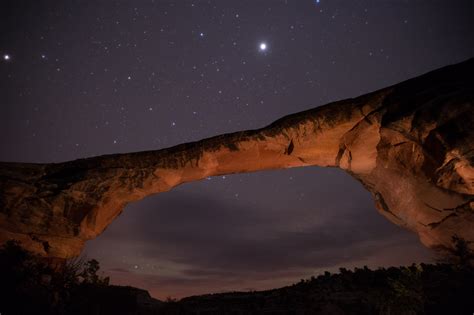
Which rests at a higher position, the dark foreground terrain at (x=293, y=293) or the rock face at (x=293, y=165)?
the rock face at (x=293, y=165)

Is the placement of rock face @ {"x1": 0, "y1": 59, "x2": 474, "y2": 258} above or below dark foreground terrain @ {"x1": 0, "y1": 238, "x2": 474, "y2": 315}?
above

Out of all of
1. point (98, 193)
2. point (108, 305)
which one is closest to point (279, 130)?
point (98, 193)

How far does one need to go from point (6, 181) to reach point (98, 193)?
2944mm

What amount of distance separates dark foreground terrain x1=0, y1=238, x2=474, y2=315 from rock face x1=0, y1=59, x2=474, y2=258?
3.24 feet

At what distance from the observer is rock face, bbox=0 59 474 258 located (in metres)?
8.49

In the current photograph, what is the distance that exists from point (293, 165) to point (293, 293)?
10517 millimetres

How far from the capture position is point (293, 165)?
11.1m

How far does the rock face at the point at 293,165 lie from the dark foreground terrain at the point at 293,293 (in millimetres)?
989

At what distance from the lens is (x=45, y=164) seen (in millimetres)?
11039

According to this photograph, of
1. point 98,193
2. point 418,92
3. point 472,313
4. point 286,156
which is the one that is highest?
point 418,92

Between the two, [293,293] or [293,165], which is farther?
[293,293]

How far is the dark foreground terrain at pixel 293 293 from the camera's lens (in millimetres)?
8413

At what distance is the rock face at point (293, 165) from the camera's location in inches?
334

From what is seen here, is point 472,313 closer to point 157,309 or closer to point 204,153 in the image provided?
point 204,153
